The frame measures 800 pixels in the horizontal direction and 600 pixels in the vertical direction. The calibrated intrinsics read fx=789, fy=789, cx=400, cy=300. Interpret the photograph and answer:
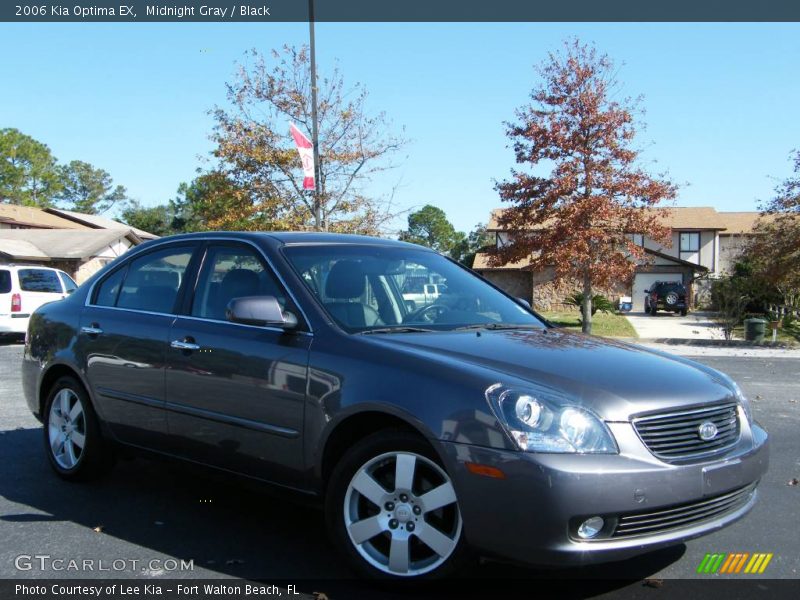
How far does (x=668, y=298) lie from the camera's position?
38.3m

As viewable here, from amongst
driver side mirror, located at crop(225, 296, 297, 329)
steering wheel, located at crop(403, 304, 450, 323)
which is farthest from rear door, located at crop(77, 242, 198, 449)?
steering wheel, located at crop(403, 304, 450, 323)

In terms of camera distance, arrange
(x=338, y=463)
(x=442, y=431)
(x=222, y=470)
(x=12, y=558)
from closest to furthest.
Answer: (x=442, y=431) < (x=338, y=463) < (x=12, y=558) < (x=222, y=470)

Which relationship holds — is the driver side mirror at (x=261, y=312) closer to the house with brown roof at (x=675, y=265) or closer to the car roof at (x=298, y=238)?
the car roof at (x=298, y=238)

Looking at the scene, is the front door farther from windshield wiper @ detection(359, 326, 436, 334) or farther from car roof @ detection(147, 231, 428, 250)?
windshield wiper @ detection(359, 326, 436, 334)

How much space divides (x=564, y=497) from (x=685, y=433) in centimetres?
71

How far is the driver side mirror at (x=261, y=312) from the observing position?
390 cm

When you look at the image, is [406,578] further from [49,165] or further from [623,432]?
[49,165]

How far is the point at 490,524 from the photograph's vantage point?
3.11 m

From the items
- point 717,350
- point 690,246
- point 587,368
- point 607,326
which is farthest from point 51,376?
point 690,246

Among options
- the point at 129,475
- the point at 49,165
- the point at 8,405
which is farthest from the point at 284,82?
the point at 49,165

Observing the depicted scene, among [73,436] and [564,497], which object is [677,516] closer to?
[564,497]

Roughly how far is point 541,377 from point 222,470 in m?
1.90

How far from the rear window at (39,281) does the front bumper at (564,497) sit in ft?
54.4

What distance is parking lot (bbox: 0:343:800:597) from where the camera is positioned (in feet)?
12.5
